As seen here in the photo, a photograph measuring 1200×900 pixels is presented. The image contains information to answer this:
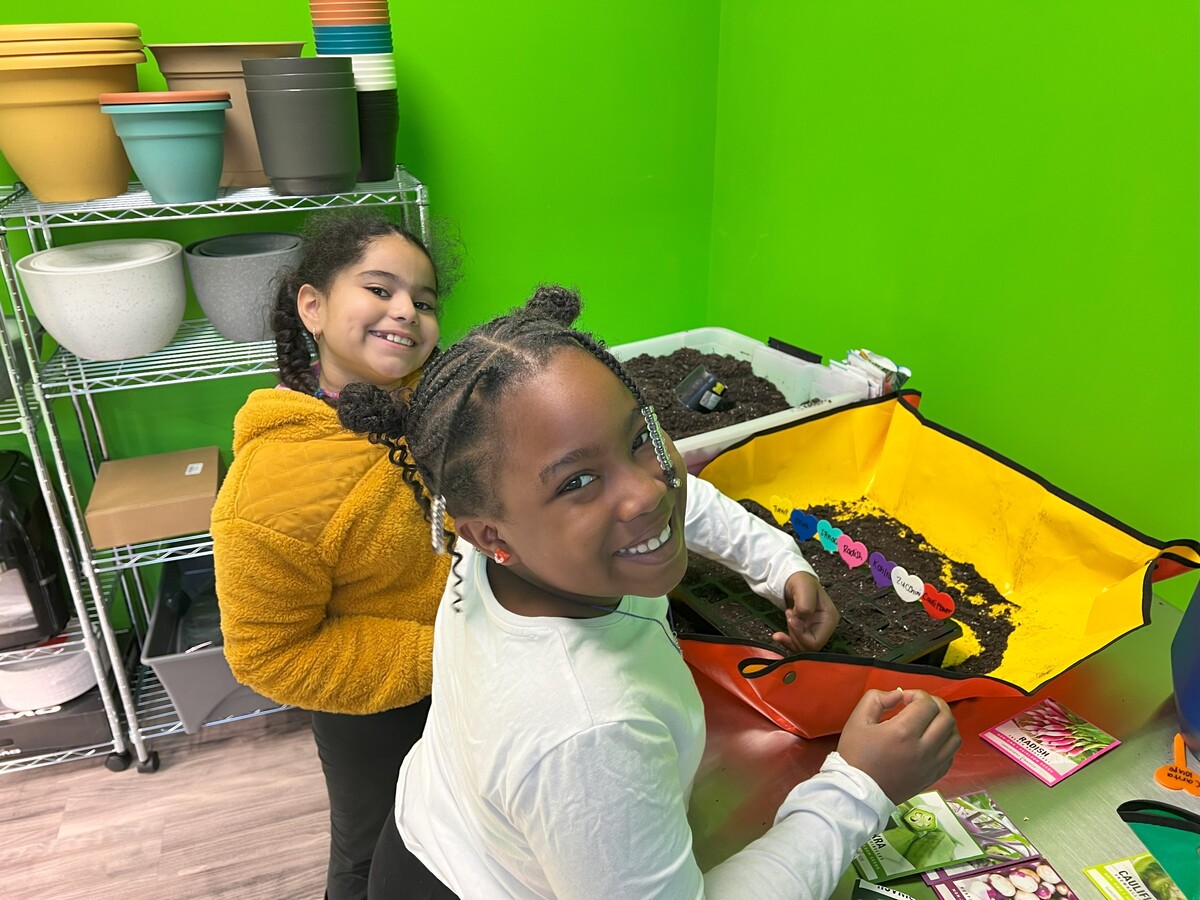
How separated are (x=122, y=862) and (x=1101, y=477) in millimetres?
1902

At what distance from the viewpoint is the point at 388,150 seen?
5.27 ft

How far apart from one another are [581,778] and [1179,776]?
66 centimetres

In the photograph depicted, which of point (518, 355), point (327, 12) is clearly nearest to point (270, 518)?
point (518, 355)

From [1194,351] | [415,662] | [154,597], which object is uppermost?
[1194,351]

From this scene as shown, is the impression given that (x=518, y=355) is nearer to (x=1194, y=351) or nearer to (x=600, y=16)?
(x=1194, y=351)

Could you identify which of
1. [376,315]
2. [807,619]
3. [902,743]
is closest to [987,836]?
[902,743]

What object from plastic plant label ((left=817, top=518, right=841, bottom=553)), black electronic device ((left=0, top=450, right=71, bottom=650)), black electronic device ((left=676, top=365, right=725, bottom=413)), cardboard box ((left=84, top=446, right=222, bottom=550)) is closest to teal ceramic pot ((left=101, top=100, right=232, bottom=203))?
cardboard box ((left=84, top=446, right=222, bottom=550))

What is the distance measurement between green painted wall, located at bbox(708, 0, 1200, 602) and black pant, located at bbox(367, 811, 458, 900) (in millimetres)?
1041

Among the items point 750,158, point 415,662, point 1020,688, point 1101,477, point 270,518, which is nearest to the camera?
point 1020,688

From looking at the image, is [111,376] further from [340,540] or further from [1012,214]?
[1012,214]

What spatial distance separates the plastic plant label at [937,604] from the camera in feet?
3.41

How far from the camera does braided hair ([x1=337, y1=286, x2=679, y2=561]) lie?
65 centimetres

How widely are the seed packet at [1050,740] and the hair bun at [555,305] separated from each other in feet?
2.10

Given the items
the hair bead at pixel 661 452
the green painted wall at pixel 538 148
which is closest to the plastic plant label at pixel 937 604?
the hair bead at pixel 661 452
